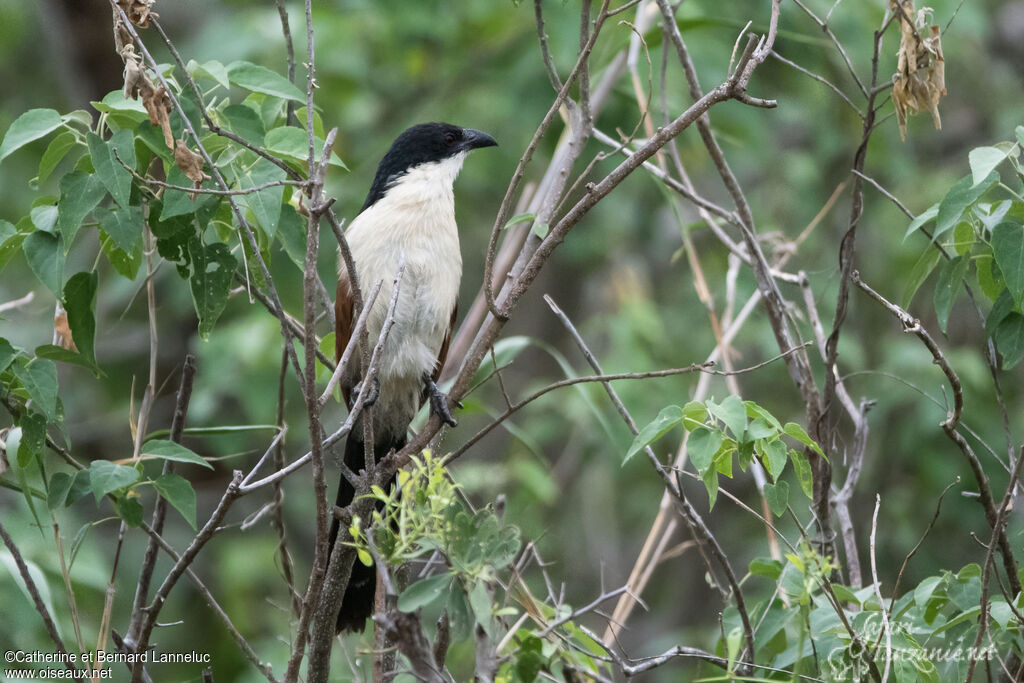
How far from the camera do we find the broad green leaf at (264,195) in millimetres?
1892

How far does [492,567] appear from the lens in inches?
55.6

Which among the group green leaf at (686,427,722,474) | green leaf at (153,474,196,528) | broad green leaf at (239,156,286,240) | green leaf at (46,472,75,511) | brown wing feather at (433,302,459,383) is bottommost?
brown wing feather at (433,302,459,383)

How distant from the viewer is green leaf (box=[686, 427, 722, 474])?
172 cm

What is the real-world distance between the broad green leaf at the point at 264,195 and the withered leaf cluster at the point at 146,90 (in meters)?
0.11

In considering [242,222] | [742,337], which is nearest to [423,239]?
[242,222]

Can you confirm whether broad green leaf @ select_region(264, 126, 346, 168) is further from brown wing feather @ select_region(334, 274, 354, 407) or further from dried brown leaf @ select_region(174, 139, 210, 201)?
brown wing feather @ select_region(334, 274, 354, 407)

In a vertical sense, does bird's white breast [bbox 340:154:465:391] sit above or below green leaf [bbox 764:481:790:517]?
above

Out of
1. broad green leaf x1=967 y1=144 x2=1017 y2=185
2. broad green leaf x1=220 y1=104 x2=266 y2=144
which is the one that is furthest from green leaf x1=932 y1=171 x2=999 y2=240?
broad green leaf x1=220 y1=104 x2=266 y2=144

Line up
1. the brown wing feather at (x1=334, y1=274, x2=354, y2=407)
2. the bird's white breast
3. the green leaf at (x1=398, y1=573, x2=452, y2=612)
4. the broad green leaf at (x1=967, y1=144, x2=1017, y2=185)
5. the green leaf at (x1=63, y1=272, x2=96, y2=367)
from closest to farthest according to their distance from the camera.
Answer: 1. the green leaf at (x1=398, y1=573, x2=452, y2=612)
2. the broad green leaf at (x1=967, y1=144, x2=1017, y2=185)
3. the green leaf at (x1=63, y1=272, x2=96, y2=367)
4. the brown wing feather at (x1=334, y1=274, x2=354, y2=407)
5. the bird's white breast

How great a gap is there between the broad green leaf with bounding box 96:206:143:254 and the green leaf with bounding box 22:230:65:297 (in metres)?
0.10

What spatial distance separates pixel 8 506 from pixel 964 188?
18.3 ft

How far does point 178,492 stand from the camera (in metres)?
1.95

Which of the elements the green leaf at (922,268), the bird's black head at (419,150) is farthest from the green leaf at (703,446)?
the bird's black head at (419,150)

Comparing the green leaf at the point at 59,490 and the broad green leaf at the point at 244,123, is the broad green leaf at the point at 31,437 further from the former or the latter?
the broad green leaf at the point at 244,123
